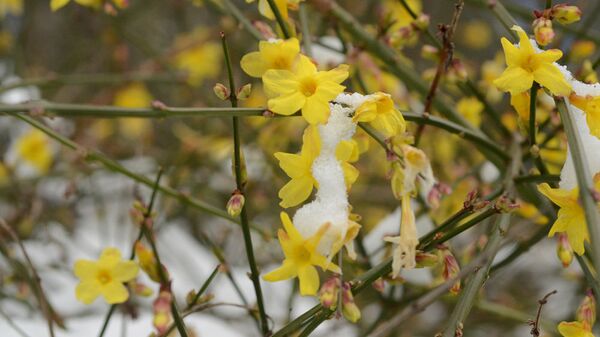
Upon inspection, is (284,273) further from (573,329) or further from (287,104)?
(573,329)

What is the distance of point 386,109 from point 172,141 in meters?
2.64

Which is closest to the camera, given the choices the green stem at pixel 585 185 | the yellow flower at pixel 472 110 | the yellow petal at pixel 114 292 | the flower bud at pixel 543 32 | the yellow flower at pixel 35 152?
the green stem at pixel 585 185

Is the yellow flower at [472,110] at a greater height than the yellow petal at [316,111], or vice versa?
the yellow flower at [472,110]

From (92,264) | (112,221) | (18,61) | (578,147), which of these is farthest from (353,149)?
(112,221)

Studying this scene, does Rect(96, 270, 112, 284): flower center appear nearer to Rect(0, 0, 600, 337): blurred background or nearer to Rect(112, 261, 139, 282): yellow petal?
Rect(112, 261, 139, 282): yellow petal

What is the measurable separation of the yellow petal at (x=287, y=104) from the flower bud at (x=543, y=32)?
39cm

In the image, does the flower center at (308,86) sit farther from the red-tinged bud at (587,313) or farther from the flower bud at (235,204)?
the red-tinged bud at (587,313)

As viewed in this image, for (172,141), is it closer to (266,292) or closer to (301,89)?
(266,292)

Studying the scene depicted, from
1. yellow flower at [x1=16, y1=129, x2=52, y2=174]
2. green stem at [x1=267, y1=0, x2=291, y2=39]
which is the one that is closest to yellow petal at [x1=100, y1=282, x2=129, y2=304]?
green stem at [x1=267, y1=0, x2=291, y2=39]

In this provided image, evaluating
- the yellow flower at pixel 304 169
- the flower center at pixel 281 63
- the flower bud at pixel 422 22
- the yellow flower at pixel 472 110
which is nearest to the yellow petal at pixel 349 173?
the yellow flower at pixel 304 169

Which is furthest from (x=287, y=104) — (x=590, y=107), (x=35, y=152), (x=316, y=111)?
(x=35, y=152)

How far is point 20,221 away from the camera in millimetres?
2494

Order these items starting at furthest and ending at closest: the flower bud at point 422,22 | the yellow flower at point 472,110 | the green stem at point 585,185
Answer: the yellow flower at point 472,110, the flower bud at point 422,22, the green stem at point 585,185

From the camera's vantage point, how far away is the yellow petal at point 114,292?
1284 millimetres
